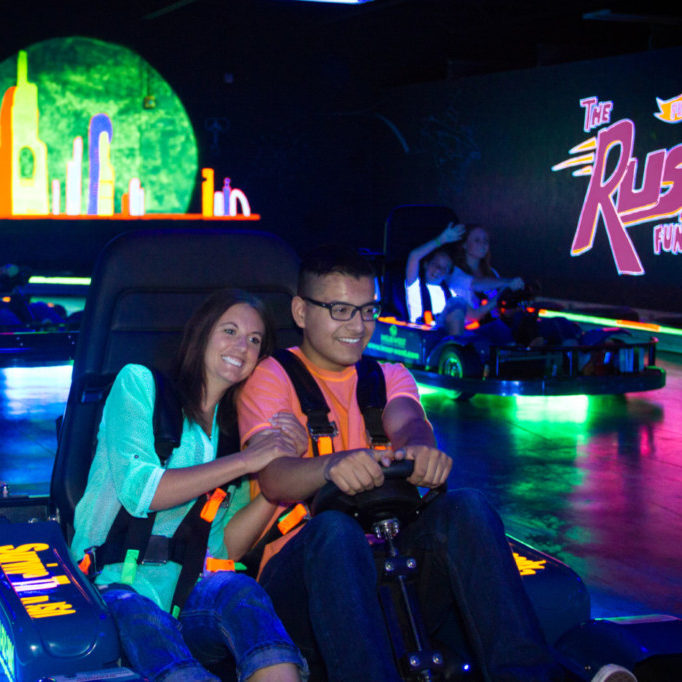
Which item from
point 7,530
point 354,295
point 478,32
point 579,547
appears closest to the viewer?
point 7,530

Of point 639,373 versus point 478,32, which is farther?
point 478,32

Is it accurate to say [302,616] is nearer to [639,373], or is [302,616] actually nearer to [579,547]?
[579,547]

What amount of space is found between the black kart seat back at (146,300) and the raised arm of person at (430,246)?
3.04 metres

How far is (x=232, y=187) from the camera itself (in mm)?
11641

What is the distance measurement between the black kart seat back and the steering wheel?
1.59ft

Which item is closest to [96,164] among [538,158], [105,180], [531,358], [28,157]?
[105,180]

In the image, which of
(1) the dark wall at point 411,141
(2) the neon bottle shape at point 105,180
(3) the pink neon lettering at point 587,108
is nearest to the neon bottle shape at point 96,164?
(2) the neon bottle shape at point 105,180

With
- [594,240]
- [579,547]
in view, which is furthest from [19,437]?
[594,240]

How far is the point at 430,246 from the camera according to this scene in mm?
5113

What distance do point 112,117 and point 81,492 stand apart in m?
9.37

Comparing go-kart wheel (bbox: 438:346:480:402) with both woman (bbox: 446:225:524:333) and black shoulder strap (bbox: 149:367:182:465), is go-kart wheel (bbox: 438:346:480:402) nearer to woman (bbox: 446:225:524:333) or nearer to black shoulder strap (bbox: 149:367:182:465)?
woman (bbox: 446:225:524:333)

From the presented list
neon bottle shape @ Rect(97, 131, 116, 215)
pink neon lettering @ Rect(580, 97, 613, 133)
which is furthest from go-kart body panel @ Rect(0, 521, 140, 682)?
neon bottle shape @ Rect(97, 131, 116, 215)

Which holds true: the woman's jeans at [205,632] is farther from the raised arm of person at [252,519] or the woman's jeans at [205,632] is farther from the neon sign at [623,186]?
the neon sign at [623,186]

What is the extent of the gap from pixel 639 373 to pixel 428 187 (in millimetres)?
6531
